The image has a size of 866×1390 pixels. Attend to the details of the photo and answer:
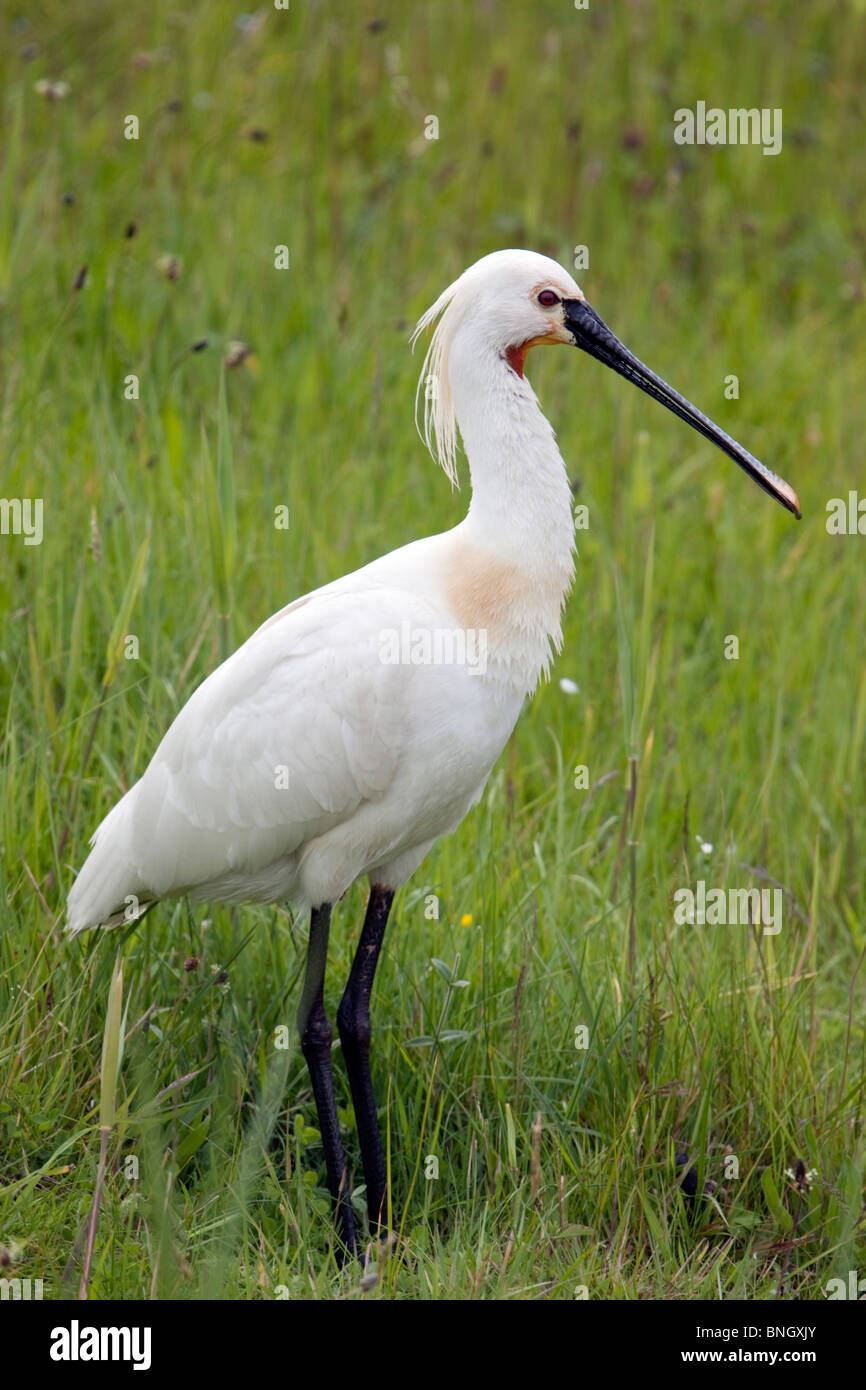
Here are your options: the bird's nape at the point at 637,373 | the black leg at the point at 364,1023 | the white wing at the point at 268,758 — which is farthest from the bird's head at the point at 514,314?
the black leg at the point at 364,1023

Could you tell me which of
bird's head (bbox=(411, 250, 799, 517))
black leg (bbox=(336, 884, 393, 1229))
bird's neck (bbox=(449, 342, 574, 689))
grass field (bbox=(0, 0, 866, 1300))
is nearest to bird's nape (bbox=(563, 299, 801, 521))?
bird's head (bbox=(411, 250, 799, 517))

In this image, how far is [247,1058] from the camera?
4172 millimetres

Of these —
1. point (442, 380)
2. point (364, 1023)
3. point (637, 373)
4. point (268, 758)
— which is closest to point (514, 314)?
point (442, 380)

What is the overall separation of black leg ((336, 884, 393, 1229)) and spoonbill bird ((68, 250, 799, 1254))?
0.24 feet

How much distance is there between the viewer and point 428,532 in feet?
19.5

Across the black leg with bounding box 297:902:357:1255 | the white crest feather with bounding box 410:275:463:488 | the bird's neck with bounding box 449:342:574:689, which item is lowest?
the black leg with bounding box 297:902:357:1255

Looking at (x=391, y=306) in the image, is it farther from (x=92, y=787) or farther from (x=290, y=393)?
(x=92, y=787)

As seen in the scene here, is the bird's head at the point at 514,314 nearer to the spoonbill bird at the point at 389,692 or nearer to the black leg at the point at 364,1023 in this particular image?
the spoonbill bird at the point at 389,692

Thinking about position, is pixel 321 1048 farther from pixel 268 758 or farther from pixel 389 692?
pixel 389 692

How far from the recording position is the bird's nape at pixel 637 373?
389 cm

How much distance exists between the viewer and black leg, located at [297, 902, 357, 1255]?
399 cm

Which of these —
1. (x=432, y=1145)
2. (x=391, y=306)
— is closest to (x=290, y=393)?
(x=391, y=306)

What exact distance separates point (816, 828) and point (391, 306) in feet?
11.3

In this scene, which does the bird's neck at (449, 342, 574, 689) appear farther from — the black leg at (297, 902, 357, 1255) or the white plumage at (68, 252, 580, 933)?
the black leg at (297, 902, 357, 1255)
